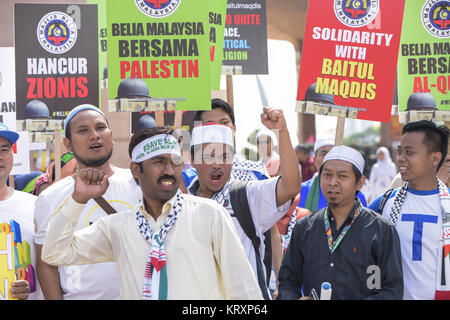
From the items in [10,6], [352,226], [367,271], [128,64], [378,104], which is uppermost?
[10,6]

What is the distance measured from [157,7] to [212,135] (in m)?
1.57

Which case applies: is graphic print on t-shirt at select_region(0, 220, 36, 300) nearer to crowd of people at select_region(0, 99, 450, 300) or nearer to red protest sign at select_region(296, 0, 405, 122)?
crowd of people at select_region(0, 99, 450, 300)

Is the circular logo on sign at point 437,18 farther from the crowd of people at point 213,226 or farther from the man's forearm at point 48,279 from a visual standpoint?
the man's forearm at point 48,279

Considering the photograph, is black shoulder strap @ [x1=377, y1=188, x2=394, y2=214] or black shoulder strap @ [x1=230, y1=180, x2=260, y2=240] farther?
black shoulder strap @ [x1=377, y1=188, x2=394, y2=214]

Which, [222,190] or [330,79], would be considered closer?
[222,190]

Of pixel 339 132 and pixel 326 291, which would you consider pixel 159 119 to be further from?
pixel 326 291

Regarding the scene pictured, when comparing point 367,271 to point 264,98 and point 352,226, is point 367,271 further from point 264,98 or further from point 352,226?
point 264,98

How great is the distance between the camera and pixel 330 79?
5.11m

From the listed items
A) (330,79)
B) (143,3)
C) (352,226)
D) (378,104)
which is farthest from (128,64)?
(352,226)

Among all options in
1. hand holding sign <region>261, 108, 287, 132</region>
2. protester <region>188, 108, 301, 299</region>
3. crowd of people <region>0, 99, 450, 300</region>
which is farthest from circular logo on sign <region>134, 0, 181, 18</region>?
hand holding sign <region>261, 108, 287, 132</region>

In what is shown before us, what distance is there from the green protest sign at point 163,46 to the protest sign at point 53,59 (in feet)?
1.87

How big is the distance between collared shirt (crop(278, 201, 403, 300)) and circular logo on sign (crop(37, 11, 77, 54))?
120 inches

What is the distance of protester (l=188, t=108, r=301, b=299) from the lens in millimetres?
3508

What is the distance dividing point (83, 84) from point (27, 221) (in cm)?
203
